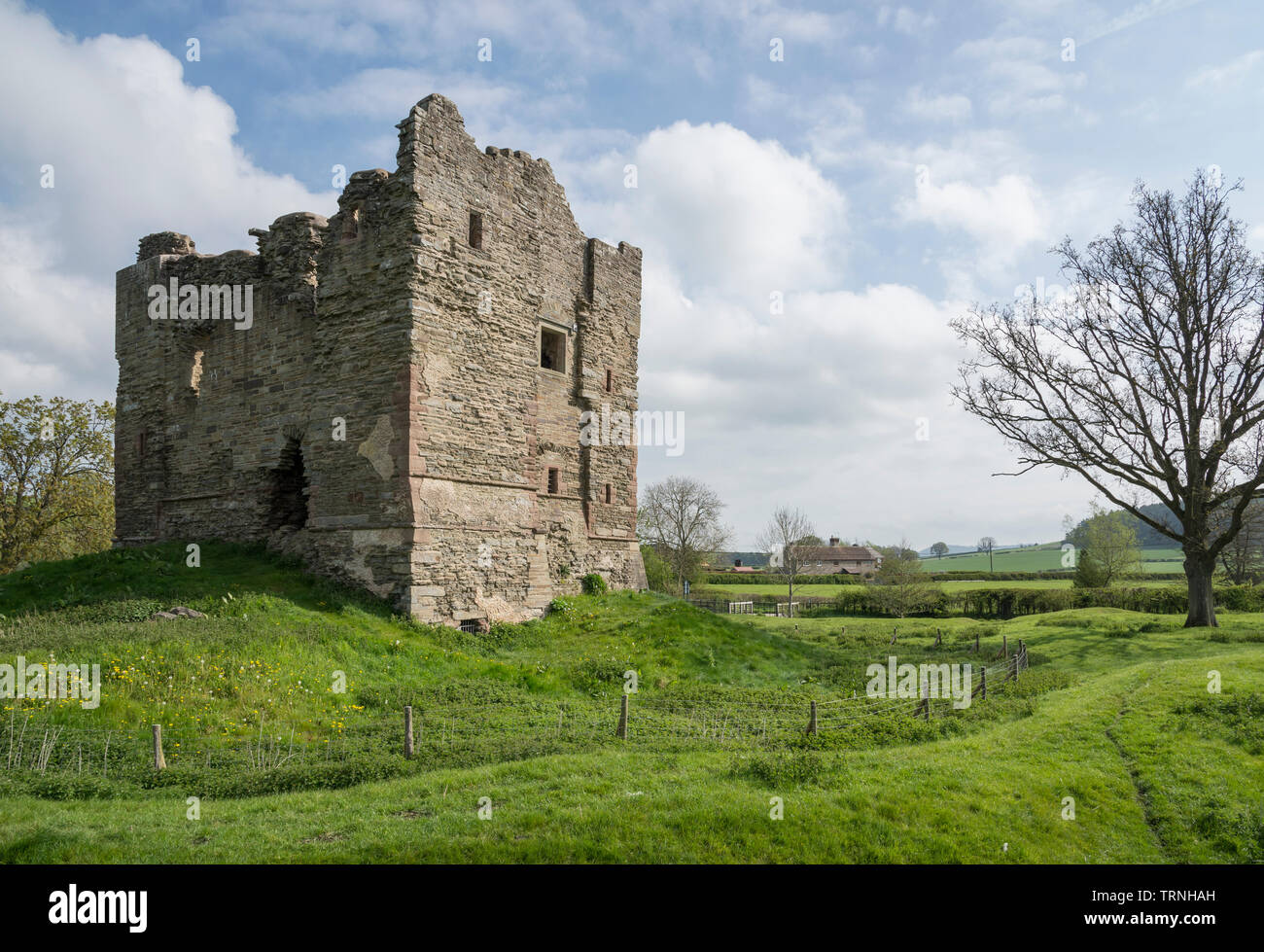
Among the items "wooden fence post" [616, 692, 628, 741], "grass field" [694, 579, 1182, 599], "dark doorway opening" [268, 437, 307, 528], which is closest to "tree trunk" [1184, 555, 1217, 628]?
"wooden fence post" [616, 692, 628, 741]

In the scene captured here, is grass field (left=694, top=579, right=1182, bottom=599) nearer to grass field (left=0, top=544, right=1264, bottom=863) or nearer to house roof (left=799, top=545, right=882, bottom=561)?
house roof (left=799, top=545, right=882, bottom=561)

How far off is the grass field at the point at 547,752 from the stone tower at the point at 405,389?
2.15 m

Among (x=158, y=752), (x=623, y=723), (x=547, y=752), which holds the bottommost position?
(x=547, y=752)

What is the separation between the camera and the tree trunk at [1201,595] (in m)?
25.4

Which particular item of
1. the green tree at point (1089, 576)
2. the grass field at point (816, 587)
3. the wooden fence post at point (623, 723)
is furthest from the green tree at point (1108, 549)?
the wooden fence post at point (623, 723)

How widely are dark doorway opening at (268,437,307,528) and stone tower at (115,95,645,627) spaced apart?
62mm

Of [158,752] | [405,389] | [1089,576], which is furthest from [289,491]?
[1089,576]

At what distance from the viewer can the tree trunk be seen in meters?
25.4

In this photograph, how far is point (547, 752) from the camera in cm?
1095

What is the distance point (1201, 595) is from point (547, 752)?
2521cm

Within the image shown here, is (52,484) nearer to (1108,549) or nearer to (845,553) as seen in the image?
(1108,549)

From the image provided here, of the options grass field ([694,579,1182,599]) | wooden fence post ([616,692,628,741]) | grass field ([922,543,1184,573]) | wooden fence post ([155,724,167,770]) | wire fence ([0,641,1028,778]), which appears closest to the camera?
wooden fence post ([155,724,167,770])
